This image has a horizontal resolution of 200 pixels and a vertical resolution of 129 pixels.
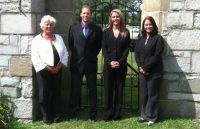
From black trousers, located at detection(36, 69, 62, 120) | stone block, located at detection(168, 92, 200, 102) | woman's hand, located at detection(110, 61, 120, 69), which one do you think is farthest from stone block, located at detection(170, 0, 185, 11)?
black trousers, located at detection(36, 69, 62, 120)

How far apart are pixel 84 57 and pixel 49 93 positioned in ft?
2.52

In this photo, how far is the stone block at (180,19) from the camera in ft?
22.2

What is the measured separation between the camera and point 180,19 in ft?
22.3

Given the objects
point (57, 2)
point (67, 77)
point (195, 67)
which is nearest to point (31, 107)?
point (67, 77)

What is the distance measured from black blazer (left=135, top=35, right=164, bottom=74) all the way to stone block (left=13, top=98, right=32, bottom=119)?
5.97 feet

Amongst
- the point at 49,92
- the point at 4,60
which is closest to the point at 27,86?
the point at 49,92

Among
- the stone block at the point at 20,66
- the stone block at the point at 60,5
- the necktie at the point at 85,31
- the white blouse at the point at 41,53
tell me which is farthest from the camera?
the stone block at the point at 60,5

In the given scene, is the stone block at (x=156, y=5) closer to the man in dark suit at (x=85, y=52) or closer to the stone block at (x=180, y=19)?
the stone block at (x=180, y=19)

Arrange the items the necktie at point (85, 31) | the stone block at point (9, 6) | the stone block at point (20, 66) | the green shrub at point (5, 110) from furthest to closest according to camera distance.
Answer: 1. the necktie at point (85, 31)
2. the stone block at point (20, 66)
3. the stone block at point (9, 6)
4. the green shrub at point (5, 110)

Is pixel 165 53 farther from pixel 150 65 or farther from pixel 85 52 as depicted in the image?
pixel 85 52

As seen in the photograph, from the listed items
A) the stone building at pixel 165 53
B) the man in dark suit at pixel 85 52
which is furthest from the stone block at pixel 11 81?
the man in dark suit at pixel 85 52

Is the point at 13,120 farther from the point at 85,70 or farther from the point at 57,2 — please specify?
the point at 57,2

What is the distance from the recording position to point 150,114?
272 inches

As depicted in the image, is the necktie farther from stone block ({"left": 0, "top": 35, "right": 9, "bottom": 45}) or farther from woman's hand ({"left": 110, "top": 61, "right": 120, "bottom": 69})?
stone block ({"left": 0, "top": 35, "right": 9, "bottom": 45})
